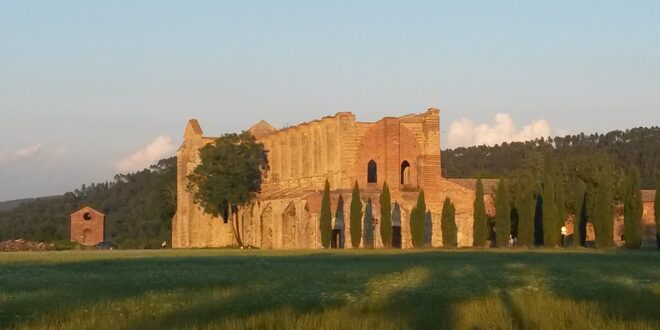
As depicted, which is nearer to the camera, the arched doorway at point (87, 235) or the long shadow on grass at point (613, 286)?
the long shadow on grass at point (613, 286)

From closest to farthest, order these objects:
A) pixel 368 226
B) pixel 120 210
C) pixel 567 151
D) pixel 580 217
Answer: pixel 580 217
pixel 368 226
pixel 567 151
pixel 120 210

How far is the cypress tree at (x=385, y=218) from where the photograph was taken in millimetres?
59656

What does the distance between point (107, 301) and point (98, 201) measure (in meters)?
124

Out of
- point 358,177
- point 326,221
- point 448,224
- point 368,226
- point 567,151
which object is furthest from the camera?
point 567,151

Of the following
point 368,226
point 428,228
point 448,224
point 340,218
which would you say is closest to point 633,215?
point 448,224

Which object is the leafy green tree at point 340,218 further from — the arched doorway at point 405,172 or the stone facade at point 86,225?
the stone facade at point 86,225

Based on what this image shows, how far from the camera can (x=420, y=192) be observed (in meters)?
61.2

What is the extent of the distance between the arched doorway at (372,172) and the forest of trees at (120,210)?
26663mm

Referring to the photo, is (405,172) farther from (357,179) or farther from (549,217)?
(549,217)

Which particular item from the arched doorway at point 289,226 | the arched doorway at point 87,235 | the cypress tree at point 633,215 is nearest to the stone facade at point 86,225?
the arched doorway at point 87,235

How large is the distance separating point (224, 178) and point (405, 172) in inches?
513

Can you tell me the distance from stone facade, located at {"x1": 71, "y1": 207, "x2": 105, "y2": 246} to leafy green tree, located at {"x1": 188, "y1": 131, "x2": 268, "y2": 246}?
65.1ft

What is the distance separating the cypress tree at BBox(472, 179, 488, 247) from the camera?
196ft

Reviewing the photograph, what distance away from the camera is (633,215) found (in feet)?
190
